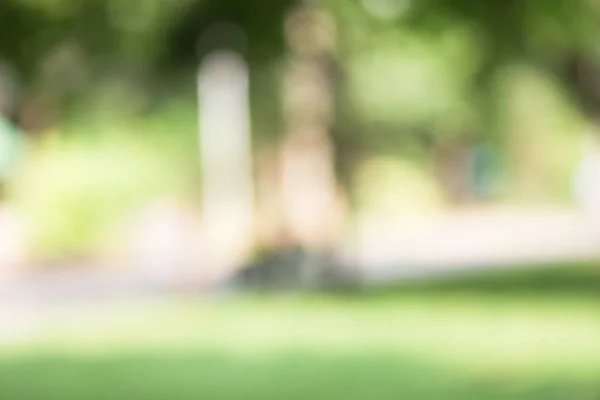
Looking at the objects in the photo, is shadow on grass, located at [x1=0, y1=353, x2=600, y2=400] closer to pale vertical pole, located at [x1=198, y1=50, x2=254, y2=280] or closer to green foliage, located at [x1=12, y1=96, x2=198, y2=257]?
green foliage, located at [x1=12, y1=96, x2=198, y2=257]

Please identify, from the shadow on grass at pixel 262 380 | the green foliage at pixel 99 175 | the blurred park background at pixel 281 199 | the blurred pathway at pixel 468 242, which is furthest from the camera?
the blurred pathway at pixel 468 242

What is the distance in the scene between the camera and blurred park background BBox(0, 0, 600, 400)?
0.89m

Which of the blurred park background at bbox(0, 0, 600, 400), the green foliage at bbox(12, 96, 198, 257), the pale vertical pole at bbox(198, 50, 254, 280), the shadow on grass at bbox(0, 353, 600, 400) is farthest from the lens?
the pale vertical pole at bbox(198, 50, 254, 280)

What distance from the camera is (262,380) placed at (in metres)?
1.57

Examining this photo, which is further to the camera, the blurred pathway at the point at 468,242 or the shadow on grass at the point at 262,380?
the blurred pathway at the point at 468,242

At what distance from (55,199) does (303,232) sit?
121 cm

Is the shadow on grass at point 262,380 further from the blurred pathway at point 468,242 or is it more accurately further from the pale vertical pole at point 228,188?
the blurred pathway at point 468,242

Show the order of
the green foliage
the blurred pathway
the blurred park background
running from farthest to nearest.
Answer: the blurred pathway, the green foliage, the blurred park background

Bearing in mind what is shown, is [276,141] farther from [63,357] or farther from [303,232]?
[63,357]

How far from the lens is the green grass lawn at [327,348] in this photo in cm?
150

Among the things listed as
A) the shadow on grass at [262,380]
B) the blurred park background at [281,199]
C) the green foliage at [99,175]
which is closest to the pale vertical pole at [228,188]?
the blurred park background at [281,199]

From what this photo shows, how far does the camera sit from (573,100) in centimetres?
224

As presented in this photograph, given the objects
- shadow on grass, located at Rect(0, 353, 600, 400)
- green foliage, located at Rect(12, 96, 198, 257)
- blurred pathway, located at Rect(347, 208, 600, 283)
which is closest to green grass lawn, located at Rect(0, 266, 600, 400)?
shadow on grass, located at Rect(0, 353, 600, 400)

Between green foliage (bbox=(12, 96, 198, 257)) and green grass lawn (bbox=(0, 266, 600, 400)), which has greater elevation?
green foliage (bbox=(12, 96, 198, 257))
